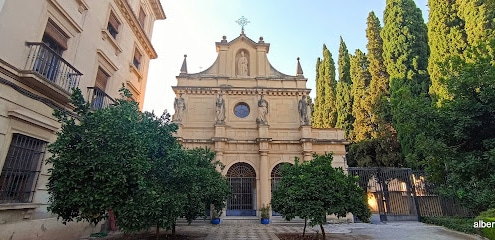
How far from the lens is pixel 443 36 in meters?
15.6

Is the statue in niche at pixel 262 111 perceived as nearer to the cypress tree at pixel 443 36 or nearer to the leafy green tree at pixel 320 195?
the leafy green tree at pixel 320 195

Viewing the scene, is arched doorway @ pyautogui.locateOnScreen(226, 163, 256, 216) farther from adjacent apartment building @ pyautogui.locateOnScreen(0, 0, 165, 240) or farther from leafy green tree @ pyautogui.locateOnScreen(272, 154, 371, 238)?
adjacent apartment building @ pyautogui.locateOnScreen(0, 0, 165, 240)

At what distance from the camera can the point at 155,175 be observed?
5.86m

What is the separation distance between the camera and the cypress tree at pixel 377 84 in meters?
19.5

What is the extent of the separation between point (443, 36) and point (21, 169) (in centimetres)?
2063

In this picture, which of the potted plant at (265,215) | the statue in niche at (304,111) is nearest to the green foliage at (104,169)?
the potted plant at (265,215)

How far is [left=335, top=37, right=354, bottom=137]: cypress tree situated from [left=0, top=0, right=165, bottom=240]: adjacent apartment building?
68.2ft

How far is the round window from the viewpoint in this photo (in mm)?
18516

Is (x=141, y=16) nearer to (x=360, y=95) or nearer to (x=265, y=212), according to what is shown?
(x=265, y=212)

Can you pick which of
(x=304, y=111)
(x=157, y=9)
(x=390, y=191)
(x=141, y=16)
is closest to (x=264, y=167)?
(x=304, y=111)

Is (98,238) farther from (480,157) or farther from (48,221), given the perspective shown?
(480,157)

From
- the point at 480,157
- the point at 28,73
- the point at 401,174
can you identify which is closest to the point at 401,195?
the point at 401,174

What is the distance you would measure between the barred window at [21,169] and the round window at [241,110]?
12631 mm

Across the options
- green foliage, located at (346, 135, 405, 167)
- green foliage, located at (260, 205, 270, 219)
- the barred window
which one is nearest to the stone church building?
green foliage, located at (260, 205, 270, 219)
